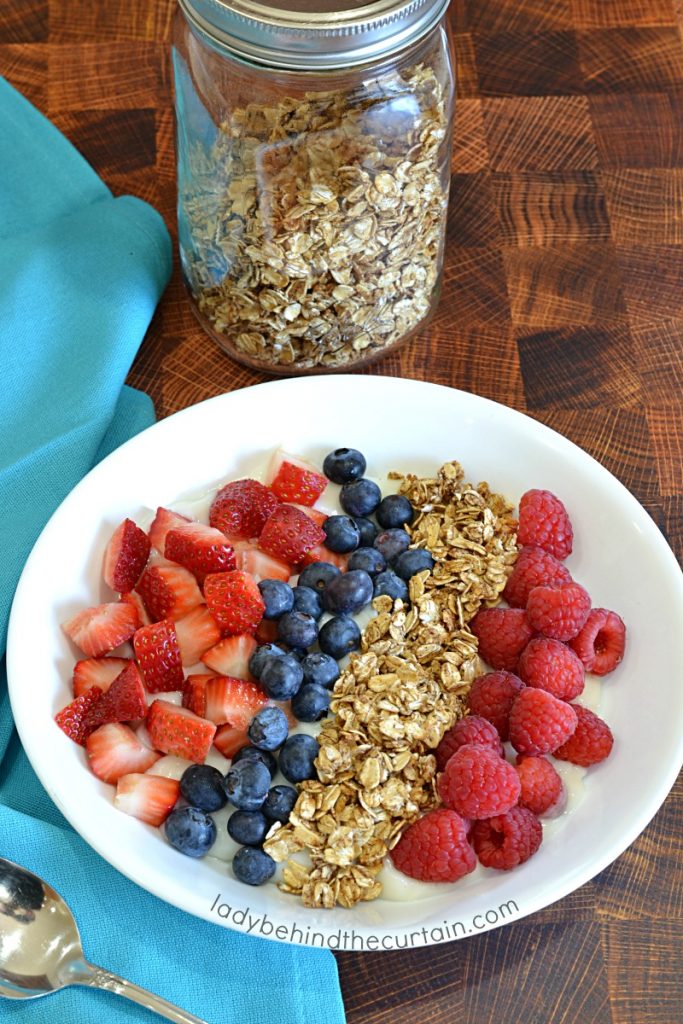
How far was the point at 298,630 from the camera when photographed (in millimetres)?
1067

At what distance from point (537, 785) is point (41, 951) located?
460 millimetres

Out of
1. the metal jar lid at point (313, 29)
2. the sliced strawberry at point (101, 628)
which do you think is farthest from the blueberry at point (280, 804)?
the metal jar lid at point (313, 29)

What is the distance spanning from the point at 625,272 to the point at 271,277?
53 centimetres

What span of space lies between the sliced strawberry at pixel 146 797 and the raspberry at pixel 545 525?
1.41 feet

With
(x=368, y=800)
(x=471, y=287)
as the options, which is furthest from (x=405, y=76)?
(x=368, y=800)

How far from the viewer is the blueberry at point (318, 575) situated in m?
1.11

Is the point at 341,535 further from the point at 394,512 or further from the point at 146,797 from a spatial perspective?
the point at 146,797

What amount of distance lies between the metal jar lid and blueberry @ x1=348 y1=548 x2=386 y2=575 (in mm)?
464

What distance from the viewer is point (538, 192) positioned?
1518 mm

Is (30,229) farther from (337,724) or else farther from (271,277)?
(337,724)

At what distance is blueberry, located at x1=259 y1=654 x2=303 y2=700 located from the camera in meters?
1.03

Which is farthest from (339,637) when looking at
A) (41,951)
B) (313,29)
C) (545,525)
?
(313,29)

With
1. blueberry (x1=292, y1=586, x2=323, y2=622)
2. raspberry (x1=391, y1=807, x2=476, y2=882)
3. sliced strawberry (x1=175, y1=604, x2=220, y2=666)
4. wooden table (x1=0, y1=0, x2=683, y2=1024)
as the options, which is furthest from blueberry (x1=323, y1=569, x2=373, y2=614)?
wooden table (x1=0, y1=0, x2=683, y2=1024)

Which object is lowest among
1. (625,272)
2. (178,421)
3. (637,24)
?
(625,272)
